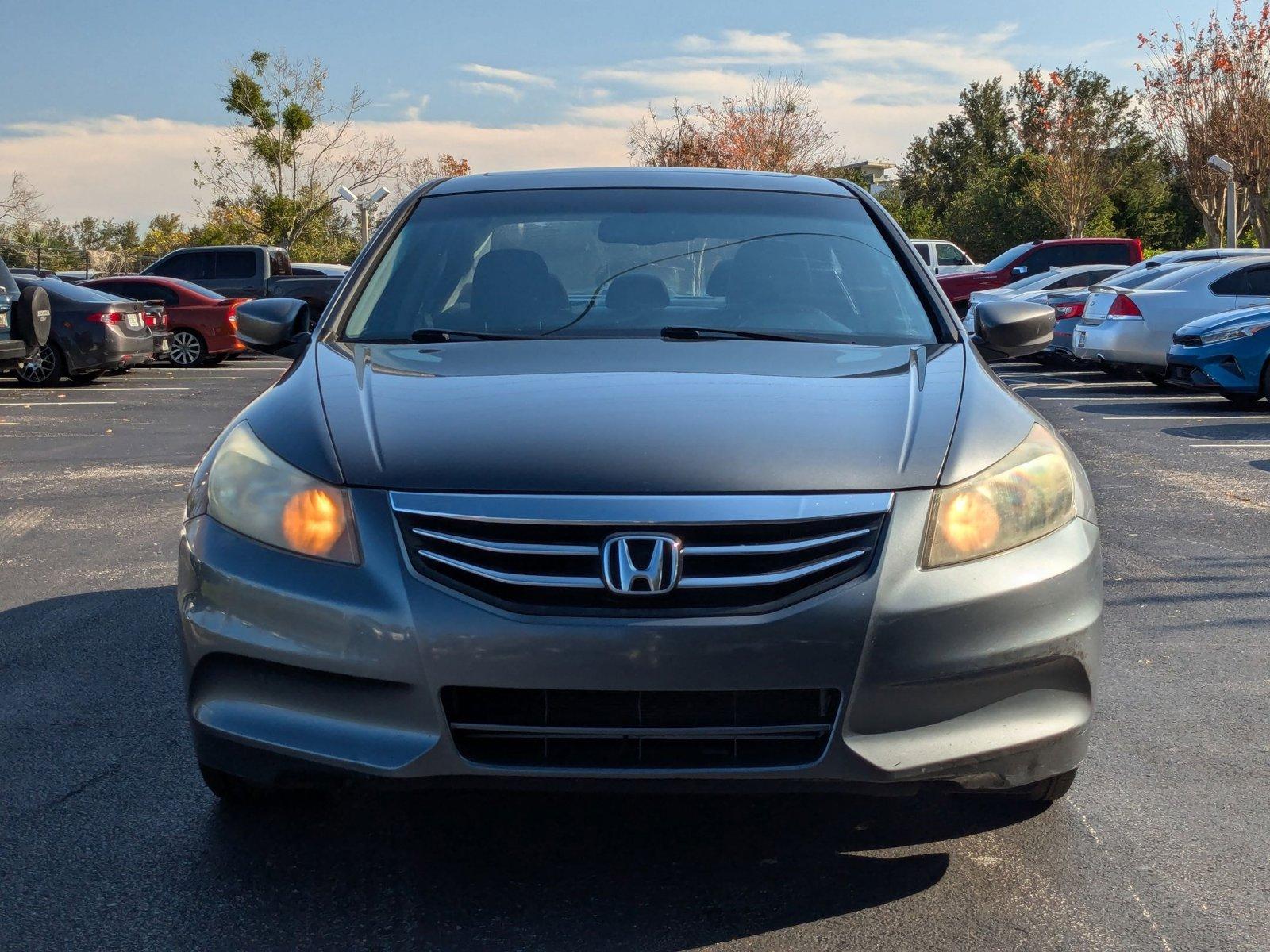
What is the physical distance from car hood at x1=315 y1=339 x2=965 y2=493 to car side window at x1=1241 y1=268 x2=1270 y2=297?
14370 mm

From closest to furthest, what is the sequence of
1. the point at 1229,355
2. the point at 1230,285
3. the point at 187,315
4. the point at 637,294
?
1. the point at 637,294
2. the point at 1229,355
3. the point at 1230,285
4. the point at 187,315

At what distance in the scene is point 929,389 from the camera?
3.25 meters

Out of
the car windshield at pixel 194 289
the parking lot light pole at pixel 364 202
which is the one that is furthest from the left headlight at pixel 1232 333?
the parking lot light pole at pixel 364 202

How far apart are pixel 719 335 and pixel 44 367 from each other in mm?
16042

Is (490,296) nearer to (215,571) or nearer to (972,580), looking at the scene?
(215,571)

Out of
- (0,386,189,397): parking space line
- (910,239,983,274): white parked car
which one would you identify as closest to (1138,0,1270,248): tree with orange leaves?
(910,239,983,274): white parked car

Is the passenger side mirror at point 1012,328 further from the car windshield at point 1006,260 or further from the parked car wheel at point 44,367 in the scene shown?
the car windshield at point 1006,260

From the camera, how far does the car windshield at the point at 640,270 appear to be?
156 inches

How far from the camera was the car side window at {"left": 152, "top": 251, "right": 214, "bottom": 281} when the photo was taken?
84.8ft

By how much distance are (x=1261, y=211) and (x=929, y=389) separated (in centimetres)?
3940

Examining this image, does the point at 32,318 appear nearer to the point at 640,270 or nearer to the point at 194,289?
the point at 194,289

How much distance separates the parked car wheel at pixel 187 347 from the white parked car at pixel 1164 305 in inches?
509

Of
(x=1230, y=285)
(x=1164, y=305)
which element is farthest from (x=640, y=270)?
(x=1230, y=285)

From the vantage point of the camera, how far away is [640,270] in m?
4.16
